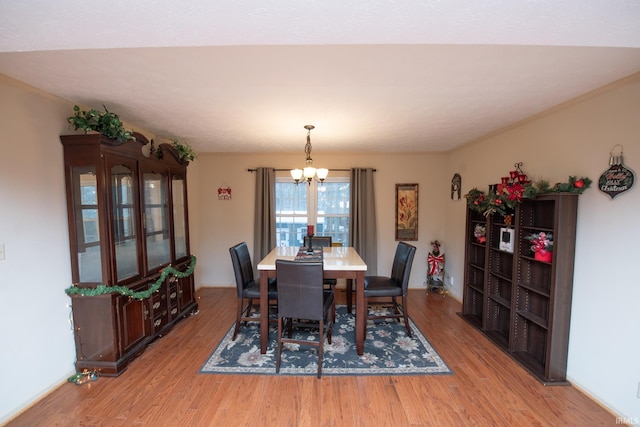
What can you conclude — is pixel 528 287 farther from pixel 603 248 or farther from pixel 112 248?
pixel 112 248

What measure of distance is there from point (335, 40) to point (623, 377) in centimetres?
288

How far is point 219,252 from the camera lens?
468 cm

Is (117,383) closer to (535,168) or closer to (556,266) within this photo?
(556,266)

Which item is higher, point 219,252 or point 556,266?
point 556,266

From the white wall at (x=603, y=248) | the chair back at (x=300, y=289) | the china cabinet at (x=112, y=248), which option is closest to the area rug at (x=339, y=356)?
the chair back at (x=300, y=289)

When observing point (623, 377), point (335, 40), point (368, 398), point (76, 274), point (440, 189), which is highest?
point (335, 40)

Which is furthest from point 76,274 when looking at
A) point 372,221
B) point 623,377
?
point 623,377

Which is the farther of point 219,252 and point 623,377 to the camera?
point 219,252

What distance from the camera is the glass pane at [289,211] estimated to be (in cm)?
467

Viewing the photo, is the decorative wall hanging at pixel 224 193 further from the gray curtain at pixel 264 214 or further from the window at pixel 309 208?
the window at pixel 309 208

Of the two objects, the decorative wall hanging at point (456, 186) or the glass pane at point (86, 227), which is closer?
the glass pane at point (86, 227)

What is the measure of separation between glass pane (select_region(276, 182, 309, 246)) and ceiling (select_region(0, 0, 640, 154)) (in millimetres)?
1658

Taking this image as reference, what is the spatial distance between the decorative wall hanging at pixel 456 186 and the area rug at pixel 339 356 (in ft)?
7.35

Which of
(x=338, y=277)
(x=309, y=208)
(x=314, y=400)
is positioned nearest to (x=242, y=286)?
(x=338, y=277)
